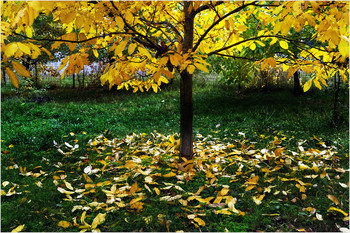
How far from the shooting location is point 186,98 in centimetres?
326

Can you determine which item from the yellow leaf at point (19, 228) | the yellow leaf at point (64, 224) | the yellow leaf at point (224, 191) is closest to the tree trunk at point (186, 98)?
the yellow leaf at point (224, 191)

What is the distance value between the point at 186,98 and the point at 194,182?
1036mm

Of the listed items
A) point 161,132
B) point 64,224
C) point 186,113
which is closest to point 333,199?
point 186,113

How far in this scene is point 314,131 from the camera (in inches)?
200

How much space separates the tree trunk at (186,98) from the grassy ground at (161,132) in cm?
38

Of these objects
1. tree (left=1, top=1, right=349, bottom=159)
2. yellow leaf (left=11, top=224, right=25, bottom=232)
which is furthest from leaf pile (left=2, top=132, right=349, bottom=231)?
tree (left=1, top=1, right=349, bottom=159)

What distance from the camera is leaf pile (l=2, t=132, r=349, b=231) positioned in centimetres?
244

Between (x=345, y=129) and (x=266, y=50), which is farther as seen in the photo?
(x=266, y=50)

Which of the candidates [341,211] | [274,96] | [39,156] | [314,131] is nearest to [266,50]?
[314,131]

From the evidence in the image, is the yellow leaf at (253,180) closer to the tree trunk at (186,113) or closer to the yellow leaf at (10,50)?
the tree trunk at (186,113)

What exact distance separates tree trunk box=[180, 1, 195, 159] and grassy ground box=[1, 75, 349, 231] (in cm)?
38

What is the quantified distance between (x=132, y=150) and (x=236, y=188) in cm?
193

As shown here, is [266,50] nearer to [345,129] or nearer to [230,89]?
[345,129]

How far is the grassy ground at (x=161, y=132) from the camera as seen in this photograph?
2348mm
